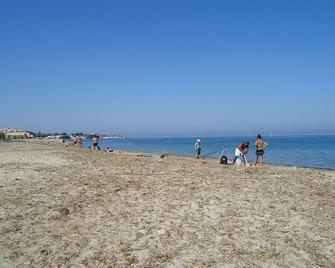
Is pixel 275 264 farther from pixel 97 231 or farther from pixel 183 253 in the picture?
pixel 97 231

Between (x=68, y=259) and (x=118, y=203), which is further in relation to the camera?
(x=118, y=203)

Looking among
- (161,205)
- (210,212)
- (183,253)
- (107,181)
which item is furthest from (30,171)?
(183,253)

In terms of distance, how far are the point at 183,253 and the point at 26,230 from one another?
11.5ft

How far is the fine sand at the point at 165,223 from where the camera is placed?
274 inches

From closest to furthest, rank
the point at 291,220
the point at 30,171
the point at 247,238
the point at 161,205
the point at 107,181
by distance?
the point at 247,238 → the point at 291,220 → the point at 161,205 → the point at 107,181 → the point at 30,171

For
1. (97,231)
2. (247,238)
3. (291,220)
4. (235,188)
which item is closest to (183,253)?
(247,238)

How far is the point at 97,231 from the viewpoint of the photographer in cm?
816

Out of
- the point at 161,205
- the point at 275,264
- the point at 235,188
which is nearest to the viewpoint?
the point at 275,264

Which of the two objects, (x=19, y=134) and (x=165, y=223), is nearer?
(x=165, y=223)

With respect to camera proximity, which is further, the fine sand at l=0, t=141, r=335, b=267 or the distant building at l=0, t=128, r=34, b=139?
the distant building at l=0, t=128, r=34, b=139

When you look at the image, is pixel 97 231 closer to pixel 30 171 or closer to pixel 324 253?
pixel 324 253

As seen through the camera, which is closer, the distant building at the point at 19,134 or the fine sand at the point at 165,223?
the fine sand at the point at 165,223

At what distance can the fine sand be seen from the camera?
6961 millimetres

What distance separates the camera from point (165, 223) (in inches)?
342
